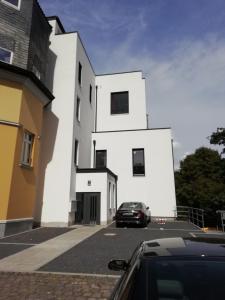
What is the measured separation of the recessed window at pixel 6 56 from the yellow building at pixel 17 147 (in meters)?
1.45

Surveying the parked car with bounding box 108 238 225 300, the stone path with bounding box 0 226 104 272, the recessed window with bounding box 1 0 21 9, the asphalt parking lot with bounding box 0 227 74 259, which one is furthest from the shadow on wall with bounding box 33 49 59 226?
the parked car with bounding box 108 238 225 300

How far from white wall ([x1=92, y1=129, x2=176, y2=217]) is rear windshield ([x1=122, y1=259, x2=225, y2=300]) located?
2098 cm

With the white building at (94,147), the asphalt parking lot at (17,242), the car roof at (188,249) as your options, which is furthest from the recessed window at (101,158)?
the car roof at (188,249)

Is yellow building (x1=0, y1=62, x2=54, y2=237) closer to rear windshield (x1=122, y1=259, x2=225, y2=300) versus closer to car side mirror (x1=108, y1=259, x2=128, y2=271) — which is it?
car side mirror (x1=108, y1=259, x2=128, y2=271)

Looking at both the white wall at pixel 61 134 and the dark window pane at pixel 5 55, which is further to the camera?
the white wall at pixel 61 134

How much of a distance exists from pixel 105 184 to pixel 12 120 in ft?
26.2

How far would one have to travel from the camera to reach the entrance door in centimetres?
1845

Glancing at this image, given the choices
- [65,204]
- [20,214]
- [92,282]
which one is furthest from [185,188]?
[92,282]

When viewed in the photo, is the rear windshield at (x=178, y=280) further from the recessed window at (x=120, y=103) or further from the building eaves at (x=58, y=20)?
the recessed window at (x=120, y=103)

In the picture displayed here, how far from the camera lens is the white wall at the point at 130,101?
89.0 ft

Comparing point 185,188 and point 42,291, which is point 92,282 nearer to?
point 42,291

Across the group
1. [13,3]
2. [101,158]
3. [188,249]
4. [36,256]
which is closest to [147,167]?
[101,158]

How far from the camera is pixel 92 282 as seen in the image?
589 centimetres

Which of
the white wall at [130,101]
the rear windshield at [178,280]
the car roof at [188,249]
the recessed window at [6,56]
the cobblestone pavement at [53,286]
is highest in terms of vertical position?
the white wall at [130,101]
